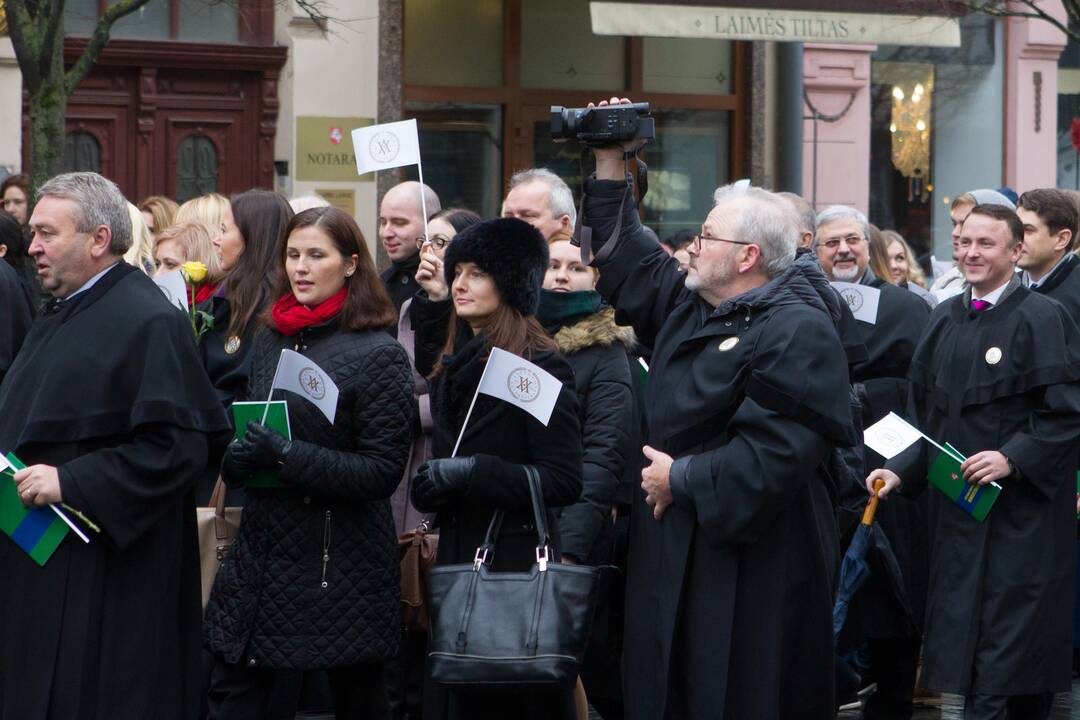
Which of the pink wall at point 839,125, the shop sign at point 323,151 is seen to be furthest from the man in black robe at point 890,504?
the pink wall at point 839,125

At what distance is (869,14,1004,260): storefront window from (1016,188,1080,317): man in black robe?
925 centimetres

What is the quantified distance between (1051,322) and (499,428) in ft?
7.53

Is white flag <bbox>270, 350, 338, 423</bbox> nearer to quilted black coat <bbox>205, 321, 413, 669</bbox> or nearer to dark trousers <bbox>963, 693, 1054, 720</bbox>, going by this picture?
quilted black coat <bbox>205, 321, 413, 669</bbox>

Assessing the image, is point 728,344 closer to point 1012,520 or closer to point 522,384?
point 522,384

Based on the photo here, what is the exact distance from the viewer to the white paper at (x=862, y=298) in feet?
25.5

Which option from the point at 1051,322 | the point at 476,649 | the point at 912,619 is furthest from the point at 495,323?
the point at 912,619

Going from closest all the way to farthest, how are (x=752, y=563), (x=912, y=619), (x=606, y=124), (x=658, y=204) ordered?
(x=752, y=563)
(x=606, y=124)
(x=912, y=619)
(x=658, y=204)

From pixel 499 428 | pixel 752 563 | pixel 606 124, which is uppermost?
pixel 606 124

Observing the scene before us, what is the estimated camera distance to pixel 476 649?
5438 millimetres

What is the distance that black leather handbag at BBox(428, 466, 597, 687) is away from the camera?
17.7ft

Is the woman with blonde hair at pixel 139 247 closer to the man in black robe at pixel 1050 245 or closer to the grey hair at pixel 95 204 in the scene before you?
the grey hair at pixel 95 204

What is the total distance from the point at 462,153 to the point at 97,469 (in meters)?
10.4

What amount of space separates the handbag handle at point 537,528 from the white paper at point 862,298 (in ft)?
7.99

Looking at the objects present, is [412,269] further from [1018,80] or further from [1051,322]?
[1018,80]
